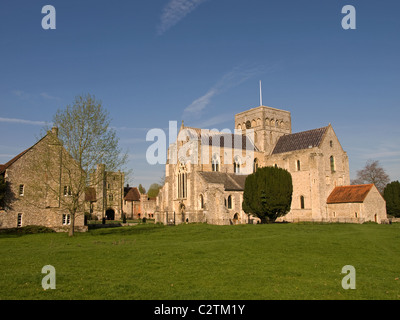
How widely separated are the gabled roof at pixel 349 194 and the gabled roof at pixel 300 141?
711 cm

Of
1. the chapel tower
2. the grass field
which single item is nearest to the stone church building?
the chapel tower

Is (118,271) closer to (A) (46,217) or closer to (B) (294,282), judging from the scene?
(B) (294,282)

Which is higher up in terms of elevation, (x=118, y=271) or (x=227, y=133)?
(x=227, y=133)

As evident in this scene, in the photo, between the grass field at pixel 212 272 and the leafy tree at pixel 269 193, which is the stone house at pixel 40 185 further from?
the leafy tree at pixel 269 193

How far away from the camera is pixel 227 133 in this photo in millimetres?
55750

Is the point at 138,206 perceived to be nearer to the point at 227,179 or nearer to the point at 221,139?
the point at 221,139

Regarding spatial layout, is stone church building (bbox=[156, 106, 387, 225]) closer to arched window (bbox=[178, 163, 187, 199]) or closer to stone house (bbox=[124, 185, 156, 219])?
arched window (bbox=[178, 163, 187, 199])

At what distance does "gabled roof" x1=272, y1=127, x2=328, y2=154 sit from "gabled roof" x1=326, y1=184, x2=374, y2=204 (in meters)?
7.11

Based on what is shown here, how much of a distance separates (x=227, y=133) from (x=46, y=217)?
30.3 meters

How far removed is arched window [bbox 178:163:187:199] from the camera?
4862 cm

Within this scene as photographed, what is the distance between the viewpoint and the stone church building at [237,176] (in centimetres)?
4466
